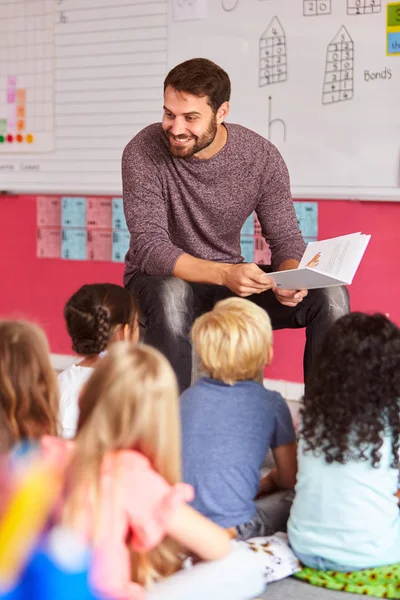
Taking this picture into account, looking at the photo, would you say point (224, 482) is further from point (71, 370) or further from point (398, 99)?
point (398, 99)

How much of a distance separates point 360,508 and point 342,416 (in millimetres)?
177

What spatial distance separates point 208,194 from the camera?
8.41ft

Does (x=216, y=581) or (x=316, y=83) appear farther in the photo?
(x=316, y=83)

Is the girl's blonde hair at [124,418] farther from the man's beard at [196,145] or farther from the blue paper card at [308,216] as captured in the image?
the blue paper card at [308,216]

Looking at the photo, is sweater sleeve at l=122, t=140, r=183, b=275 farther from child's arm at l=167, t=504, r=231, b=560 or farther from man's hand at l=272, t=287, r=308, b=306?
child's arm at l=167, t=504, r=231, b=560

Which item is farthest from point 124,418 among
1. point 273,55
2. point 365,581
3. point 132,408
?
point 273,55

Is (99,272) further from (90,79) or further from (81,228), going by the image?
(90,79)

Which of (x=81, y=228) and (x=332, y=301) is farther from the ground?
(x=81, y=228)

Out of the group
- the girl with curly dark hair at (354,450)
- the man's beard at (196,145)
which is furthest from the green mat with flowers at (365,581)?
the man's beard at (196,145)

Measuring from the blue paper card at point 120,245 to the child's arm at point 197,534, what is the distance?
2401 mm

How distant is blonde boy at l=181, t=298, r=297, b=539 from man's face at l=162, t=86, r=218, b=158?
0.77 meters

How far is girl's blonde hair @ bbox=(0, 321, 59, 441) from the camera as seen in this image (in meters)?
1.43

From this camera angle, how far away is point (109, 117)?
3.54 meters

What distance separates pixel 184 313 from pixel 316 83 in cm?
120
